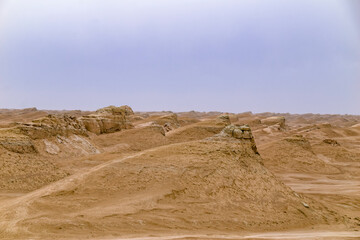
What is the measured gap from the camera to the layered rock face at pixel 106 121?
1067 inches

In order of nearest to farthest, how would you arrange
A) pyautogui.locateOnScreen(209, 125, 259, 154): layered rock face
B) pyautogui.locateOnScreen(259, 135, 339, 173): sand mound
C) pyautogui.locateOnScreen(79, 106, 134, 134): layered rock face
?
1. pyautogui.locateOnScreen(209, 125, 259, 154): layered rock face
2. pyautogui.locateOnScreen(259, 135, 339, 173): sand mound
3. pyautogui.locateOnScreen(79, 106, 134, 134): layered rock face

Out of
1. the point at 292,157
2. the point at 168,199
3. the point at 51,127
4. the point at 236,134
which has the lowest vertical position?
the point at 292,157

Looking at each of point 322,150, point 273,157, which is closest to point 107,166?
point 273,157

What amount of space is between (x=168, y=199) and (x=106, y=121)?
19710 mm

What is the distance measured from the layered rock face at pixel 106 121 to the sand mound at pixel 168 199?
16056mm

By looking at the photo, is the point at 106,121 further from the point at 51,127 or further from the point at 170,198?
the point at 170,198

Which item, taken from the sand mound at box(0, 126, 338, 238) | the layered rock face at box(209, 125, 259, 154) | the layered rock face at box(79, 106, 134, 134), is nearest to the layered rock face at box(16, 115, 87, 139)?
the layered rock face at box(79, 106, 134, 134)

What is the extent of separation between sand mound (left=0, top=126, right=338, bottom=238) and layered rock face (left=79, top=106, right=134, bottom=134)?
16056 millimetres

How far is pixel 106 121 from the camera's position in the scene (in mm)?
28625

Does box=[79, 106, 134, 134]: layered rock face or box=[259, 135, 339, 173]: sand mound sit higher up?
box=[79, 106, 134, 134]: layered rock face

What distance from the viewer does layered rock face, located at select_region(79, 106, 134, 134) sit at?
27.1 meters

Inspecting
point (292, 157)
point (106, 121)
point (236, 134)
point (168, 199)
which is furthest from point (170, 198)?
point (106, 121)

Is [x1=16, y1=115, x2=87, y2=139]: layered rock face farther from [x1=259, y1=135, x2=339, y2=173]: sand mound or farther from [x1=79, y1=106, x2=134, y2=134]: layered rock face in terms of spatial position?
[x1=259, y1=135, x2=339, y2=173]: sand mound

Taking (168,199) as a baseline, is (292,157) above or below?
below
